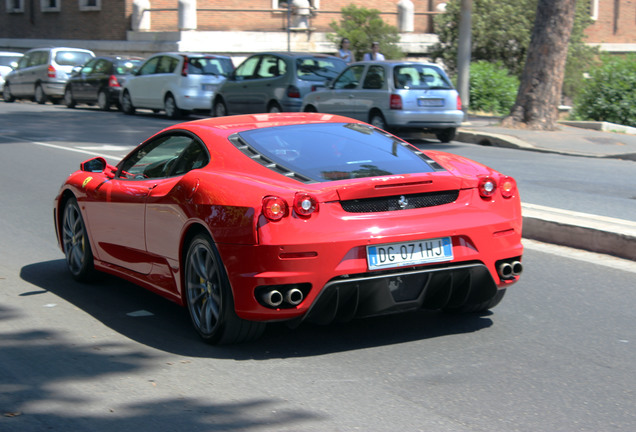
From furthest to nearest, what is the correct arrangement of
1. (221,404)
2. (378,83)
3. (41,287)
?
(378,83)
(41,287)
(221,404)

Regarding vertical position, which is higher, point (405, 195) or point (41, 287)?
point (405, 195)

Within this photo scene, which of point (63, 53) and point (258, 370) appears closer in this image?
point (258, 370)

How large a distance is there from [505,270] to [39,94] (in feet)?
91.1

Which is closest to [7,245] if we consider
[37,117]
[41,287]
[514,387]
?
[41,287]

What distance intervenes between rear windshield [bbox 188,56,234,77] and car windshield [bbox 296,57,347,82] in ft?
14.4

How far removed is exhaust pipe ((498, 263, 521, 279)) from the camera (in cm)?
545

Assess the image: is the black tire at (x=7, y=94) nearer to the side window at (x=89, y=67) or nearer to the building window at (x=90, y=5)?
the side window at (x=89, y=67)

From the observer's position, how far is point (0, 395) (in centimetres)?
458

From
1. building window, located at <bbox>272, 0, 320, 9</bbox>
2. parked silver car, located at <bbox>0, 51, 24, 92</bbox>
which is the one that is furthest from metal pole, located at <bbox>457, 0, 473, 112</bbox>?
building window, located at <bbox>272, 0, 320, 9</bbox>

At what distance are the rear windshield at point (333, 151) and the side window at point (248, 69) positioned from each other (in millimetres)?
15278

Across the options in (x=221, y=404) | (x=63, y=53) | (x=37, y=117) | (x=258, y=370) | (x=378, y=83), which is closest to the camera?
(x=221, y=404)

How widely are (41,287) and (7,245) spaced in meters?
1.76

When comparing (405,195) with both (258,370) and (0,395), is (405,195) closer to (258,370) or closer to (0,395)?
(258,370)

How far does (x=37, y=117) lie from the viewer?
24.4m
